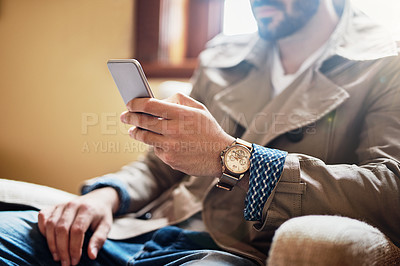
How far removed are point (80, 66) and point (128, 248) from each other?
1230 millimetres

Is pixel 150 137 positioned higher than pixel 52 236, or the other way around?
pixel 150 137

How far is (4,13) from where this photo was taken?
6.16ft

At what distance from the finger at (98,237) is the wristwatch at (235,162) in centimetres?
32

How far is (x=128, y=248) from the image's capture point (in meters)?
0.79

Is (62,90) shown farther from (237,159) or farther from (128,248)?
(237,159)

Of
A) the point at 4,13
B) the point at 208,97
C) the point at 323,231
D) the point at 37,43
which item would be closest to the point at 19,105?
the point at 37,43

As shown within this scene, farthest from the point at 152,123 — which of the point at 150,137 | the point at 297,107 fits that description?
the point at 297,107

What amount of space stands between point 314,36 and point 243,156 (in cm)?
58

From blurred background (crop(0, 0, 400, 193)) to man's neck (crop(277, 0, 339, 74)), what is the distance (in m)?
0.58

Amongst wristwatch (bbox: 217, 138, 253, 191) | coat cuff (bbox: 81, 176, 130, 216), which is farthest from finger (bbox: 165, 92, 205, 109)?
coat cuff (bbox: 81, 176, 130, 216)

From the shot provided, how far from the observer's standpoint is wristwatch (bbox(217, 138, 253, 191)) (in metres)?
0.63

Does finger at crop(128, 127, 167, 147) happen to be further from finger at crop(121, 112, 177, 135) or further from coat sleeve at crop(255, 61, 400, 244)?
coat sleeve at crop(255, 61, 400, 244)

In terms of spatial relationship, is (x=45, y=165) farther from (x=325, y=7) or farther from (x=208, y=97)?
(x=325, y=7)

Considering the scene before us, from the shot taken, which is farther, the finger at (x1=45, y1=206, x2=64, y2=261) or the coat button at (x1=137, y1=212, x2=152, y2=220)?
the coat button at (x1=137, y1=212, x2=152, y2=220)
